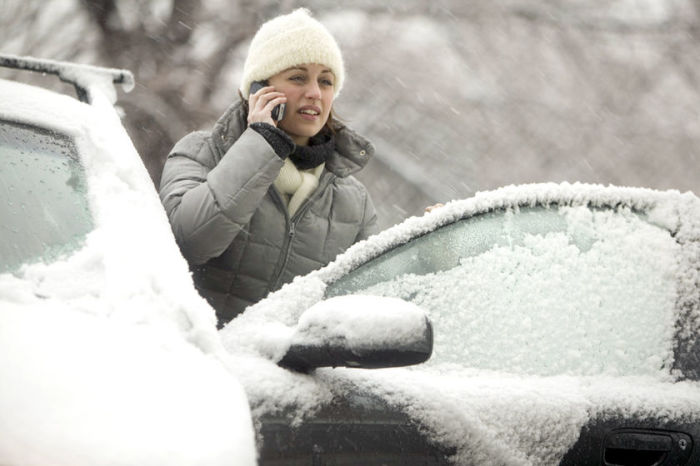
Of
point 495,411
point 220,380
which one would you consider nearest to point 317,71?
point 495,411

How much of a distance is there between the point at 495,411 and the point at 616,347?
45 centimetres

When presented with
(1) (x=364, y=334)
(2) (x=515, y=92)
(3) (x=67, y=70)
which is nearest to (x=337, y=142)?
(3) (x=67, y=70)

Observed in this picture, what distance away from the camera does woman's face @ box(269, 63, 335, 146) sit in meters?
2.66

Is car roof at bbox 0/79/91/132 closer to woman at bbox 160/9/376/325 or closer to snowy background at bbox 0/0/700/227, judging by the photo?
woman at bbox 160/9/376/325

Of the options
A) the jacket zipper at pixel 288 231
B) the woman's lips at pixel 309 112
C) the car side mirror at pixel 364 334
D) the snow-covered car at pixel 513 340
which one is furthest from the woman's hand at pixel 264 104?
the car side mirror at pixel 364 334

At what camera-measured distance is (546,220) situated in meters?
1.93

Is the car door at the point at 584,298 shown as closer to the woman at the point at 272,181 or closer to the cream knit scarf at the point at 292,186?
the woman at the point at 272,181

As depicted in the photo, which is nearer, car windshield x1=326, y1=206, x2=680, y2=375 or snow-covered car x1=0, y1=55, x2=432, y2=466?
snow-covered car x1=0, y1=55, x2=432, y2=466

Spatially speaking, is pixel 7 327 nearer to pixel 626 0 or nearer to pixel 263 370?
pixel 263 370

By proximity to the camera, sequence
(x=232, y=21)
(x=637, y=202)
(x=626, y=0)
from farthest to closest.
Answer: (x=626, y=0)
(x=232, y=21)
(x=637, y=202)

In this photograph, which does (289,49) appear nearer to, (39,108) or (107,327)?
(39,108)

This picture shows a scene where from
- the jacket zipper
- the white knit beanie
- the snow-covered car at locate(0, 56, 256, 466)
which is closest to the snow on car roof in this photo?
the snow-covered car at locate(0, 56, 256, 466)

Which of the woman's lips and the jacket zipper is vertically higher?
the woman's lips

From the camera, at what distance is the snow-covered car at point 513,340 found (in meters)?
1.47
